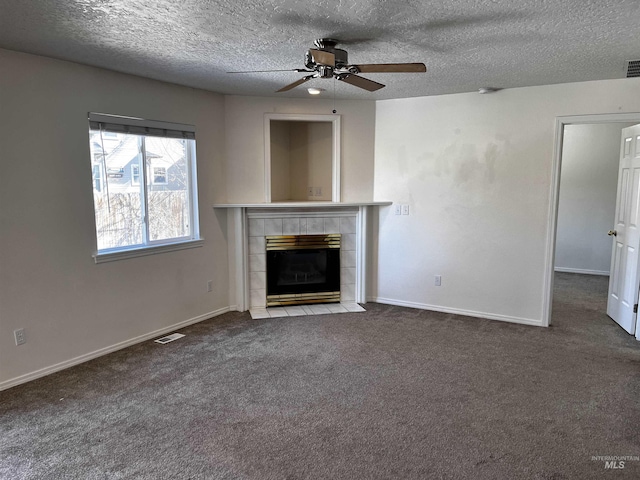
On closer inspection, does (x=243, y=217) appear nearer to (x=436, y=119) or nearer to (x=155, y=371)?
(x=155, y=371)

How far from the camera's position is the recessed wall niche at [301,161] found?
5461 millimetres

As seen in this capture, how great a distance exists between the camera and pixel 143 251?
3887 mm

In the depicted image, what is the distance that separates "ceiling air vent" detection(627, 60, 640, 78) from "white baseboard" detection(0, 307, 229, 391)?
14.3 feet

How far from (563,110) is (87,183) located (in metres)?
4.24

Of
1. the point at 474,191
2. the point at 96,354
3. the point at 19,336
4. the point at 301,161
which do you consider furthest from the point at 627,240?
the point at 19,336

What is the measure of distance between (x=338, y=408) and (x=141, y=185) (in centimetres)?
260

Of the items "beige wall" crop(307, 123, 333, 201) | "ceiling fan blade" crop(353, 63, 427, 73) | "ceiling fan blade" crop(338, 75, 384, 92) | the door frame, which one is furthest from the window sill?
the door frame

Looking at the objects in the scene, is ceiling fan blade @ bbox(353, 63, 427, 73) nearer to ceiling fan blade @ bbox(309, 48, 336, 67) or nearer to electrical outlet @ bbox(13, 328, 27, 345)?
ceiling fan blade @ bbox(309, 48, 336, 67)

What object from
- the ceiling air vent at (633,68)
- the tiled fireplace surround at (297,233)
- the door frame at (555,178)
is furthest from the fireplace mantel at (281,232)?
the ceiling air vent at (633,68)

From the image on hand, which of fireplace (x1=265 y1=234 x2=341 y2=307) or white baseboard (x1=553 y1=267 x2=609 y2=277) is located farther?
white baseboard (x1=553 y1=267 x2=609 y2=277)

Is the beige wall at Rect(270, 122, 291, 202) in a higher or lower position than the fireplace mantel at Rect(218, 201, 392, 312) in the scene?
higher

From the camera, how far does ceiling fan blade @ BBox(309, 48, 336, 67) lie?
2.46 metres

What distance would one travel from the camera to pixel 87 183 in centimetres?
342

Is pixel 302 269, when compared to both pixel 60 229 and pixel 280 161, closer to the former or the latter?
pixel 280 161
